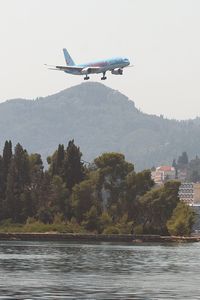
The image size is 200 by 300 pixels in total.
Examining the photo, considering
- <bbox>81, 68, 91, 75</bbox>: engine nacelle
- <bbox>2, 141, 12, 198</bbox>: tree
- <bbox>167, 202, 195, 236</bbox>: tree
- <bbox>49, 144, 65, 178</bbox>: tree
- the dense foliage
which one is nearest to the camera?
the dense foliage

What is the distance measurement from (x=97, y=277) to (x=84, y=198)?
104 m

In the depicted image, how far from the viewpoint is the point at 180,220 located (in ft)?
582

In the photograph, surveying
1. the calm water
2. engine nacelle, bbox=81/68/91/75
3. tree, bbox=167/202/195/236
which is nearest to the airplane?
engine nacelle, bbox=81/68/91/75

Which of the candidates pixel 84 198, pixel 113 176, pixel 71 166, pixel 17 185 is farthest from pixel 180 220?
pixel 17 185

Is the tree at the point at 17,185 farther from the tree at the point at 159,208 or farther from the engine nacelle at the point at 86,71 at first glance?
the engine nacelle at the point at 86,71

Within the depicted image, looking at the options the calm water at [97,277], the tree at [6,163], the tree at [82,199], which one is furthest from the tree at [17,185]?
the calm water at [97,277]

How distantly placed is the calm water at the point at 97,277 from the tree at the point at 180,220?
70.5 m

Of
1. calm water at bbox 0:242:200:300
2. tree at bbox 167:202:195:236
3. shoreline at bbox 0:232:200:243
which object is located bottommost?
calm water at bbox 0:242:200:300

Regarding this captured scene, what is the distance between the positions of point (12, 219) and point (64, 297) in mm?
121411

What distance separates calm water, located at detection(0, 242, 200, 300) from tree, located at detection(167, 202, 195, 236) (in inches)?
2776

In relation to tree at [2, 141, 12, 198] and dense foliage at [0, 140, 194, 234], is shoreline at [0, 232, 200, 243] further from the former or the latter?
tree at [2, 141, 12, 198]

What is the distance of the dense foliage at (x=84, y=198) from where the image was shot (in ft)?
581

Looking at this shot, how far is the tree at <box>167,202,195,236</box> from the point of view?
177250mm

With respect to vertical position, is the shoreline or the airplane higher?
the airplane
